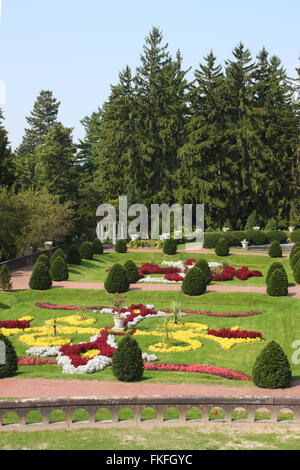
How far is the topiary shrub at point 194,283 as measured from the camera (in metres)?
31.3

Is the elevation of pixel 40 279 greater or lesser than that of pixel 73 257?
lesser

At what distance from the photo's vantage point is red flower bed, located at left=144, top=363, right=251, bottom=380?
18922 millimetres

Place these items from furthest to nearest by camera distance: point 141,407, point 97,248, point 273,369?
1. point 97,248
2. point 273,369
3. point 141,407

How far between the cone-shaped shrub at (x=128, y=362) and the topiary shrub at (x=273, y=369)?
3872 mm

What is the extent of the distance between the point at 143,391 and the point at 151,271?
23.3 m

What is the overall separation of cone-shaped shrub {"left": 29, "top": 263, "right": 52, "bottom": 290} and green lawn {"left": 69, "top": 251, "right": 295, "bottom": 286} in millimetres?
4664

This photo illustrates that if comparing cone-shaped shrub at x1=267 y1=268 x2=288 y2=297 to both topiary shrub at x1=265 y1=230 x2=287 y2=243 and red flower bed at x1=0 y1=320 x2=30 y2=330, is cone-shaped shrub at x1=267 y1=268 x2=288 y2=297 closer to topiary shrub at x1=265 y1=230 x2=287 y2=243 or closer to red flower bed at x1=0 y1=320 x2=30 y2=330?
red flower bed at x1=0 y1=320 x2=30 y2=330

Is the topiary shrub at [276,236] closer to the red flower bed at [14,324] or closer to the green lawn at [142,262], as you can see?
the green lawn at [142,262]

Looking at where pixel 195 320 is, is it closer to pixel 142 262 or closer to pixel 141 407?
pixel 141 407

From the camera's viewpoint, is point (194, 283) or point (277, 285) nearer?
point (277, 285)

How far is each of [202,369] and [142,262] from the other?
89.6ft

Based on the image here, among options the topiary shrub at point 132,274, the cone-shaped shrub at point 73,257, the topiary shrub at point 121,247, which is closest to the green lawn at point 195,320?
the topiary shrub at point 132,274

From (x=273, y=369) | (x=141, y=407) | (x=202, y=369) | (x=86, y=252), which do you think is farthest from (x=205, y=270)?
(x=141, y=407)

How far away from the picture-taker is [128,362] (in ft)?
58.0
